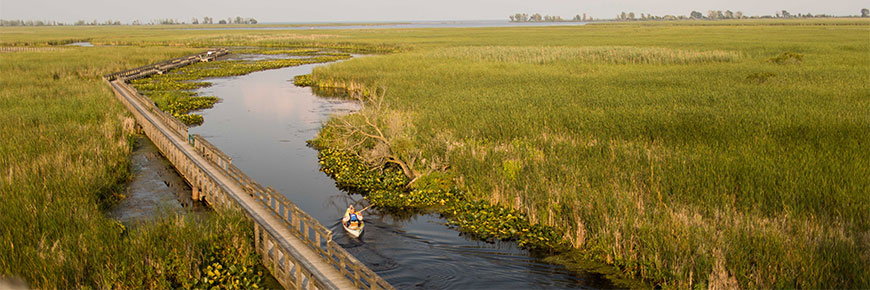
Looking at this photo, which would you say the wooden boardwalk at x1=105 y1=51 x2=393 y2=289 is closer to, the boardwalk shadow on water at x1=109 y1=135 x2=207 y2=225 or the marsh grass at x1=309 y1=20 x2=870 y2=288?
the boardwalk shadow on water at x1=109 y1=135 x2=207 y2=225

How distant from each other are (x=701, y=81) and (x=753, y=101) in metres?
10.3

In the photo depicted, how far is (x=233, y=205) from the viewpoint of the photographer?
16.2 m

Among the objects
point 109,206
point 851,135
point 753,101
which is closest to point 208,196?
point 109,206

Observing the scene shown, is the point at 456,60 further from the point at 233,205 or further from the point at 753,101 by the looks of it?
the point at 233,205

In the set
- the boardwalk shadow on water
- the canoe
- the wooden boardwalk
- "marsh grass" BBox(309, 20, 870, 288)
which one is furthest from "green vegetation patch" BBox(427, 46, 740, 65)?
the canoe

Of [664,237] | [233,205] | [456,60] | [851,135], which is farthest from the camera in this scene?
[456,60]

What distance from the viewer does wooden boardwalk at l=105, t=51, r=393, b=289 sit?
1180 cm

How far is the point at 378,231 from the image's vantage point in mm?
17500

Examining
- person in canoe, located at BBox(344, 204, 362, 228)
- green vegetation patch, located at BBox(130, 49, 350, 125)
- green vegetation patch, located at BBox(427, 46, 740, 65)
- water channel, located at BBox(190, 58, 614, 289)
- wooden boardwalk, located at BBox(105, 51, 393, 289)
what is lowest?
water channel, located at BBox(190, 58, 614, 289)

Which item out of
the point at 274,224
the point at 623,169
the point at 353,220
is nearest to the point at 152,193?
the point at 274,224

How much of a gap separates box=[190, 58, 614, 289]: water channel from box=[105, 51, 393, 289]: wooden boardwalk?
1.09 m

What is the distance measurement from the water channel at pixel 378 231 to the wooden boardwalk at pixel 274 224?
1091 mm

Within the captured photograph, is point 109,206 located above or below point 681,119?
below

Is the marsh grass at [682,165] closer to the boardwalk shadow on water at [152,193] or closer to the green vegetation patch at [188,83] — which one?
the boardwalk shadow on water at [152,193]
